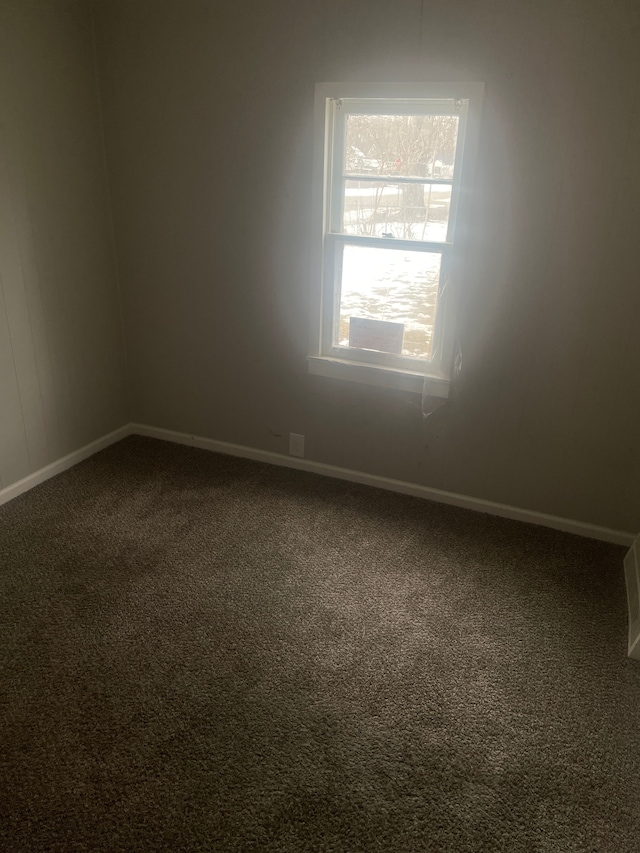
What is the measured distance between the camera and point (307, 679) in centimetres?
199

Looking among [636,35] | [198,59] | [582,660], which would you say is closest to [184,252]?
[198,59]

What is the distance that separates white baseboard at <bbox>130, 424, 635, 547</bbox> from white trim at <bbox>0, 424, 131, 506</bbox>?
5.5 inches

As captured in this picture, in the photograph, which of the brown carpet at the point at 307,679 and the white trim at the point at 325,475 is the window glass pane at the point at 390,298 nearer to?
the white trim at the point at 325,475

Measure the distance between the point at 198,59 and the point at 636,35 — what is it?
1.82m

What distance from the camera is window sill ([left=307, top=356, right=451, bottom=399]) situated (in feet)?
9.29

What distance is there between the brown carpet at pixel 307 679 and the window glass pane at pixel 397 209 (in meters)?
1.29

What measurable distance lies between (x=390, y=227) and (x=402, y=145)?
Answer: 1.09ft

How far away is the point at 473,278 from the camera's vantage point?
2637 millimetres

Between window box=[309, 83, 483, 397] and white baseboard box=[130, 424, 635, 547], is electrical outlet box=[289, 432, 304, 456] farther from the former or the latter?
window box=[309, 83, 483, 397]

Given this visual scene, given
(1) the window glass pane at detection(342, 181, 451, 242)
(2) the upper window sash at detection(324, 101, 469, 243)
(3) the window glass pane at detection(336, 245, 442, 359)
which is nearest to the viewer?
(2) the upper window sash at detection(324, 101, 469, 243)

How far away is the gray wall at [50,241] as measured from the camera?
2.69m

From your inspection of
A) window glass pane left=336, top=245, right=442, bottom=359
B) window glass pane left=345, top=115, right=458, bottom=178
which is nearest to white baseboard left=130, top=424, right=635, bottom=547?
window glass pane left=336, top=245, right=442, bottom=359

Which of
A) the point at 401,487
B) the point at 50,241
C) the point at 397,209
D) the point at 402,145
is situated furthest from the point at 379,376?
the point at 50,241

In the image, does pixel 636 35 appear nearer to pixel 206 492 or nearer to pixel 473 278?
pixel 473 278
